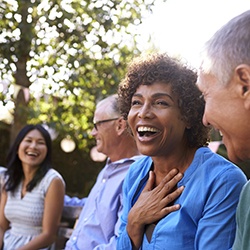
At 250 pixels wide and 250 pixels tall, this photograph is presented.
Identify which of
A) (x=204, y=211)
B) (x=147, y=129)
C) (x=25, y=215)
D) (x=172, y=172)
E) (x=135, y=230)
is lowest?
(x=25, y=215)

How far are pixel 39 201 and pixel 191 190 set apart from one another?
247 cm

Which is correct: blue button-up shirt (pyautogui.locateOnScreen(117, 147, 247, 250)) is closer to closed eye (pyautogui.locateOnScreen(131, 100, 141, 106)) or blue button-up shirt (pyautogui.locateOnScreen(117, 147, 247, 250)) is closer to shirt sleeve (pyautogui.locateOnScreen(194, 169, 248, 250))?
shirt sleeve (pyautogui.locateOnScreen(194, 169, 248, 250))

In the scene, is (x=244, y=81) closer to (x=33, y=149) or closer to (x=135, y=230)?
(x=135, y=230)

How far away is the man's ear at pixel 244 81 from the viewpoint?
55.1 inches

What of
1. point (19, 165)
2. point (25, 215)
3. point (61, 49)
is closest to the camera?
point (25, 215)

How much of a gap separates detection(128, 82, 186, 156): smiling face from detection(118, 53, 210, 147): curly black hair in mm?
27

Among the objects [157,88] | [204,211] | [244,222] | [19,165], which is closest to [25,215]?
[19,165]

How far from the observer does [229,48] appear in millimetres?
1452

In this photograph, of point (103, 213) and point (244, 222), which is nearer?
point (244, 222)

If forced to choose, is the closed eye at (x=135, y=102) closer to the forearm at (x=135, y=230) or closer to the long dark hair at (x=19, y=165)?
the forearm at (x=135, y=230)

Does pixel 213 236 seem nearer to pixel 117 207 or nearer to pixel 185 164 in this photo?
pixel 185 164

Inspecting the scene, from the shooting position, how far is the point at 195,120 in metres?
2.34

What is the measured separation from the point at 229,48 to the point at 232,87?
104mm

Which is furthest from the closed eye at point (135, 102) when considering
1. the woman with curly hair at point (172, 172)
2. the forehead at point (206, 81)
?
the forehead at point (206, 81)
